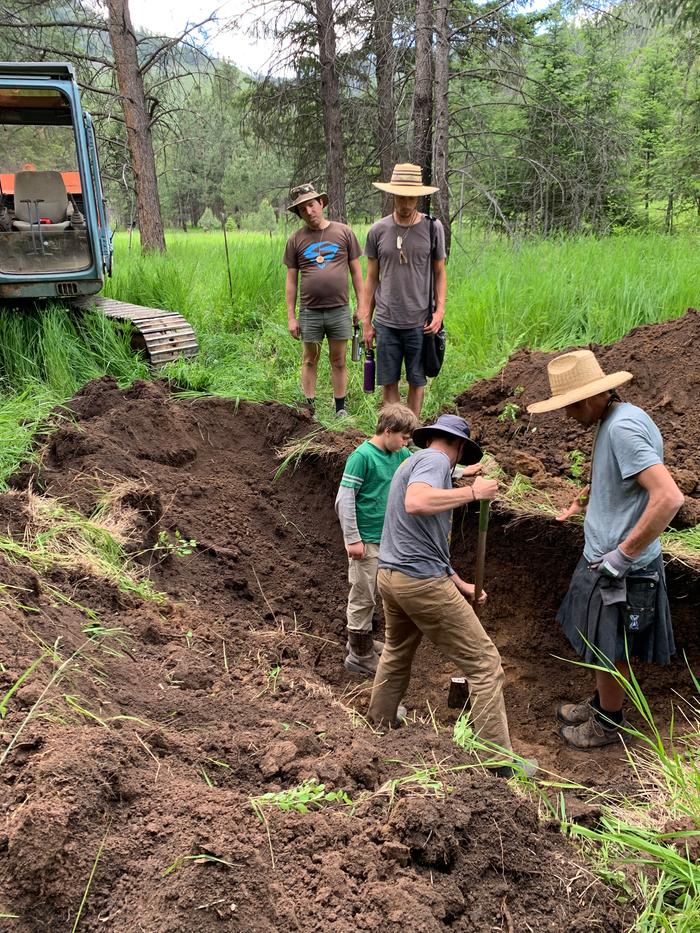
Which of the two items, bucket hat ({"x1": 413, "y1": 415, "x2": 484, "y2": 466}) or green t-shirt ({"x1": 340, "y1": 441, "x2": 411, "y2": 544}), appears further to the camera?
green t-shirt ({"x1": 340, "y1": 441, "x2": 411, "y2": 544})

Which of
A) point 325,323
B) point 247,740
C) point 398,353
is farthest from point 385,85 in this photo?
point 247,740

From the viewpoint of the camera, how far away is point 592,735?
3738mm

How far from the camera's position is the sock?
3598 mm

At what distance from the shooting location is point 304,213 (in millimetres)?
5996

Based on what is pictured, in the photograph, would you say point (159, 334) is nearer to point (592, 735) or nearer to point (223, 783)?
point (592, 735)

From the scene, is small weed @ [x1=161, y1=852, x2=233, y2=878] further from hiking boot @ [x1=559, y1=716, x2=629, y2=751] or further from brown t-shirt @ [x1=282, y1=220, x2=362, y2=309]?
brown t-shirt @ [x1=282, y1=220, x2=362, y2=309]

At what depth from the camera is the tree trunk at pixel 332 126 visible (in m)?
11.5

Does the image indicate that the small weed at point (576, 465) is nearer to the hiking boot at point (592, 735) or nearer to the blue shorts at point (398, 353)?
the blue shorts at point (398, 353)

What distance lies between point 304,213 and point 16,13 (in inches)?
427

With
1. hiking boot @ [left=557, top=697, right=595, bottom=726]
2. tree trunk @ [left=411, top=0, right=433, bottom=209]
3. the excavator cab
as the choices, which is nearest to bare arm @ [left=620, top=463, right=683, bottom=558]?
hiking boot @ [left=557, top=697, right=595, bottom=726]

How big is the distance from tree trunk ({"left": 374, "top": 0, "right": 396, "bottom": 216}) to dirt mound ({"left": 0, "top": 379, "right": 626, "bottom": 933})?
835cm

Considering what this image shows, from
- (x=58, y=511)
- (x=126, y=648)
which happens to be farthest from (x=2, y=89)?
(x=126, y=648)

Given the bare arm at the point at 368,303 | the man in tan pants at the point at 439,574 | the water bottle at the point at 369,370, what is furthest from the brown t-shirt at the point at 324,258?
the man in tan pants at the point at 439,574

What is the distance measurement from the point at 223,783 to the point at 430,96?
9083 mm
